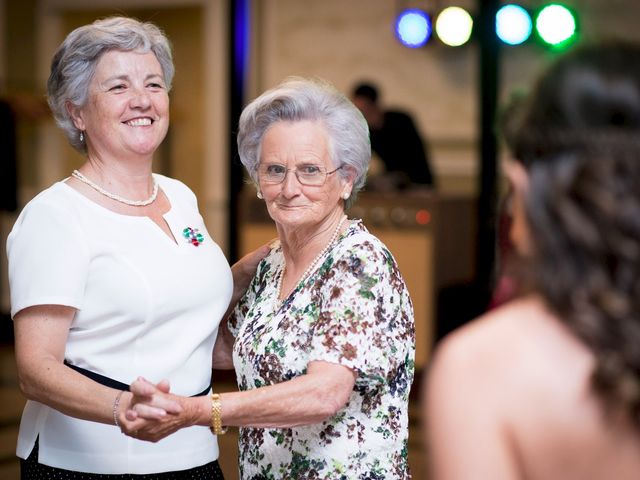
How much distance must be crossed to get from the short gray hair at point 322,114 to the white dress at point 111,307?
1.17 ft

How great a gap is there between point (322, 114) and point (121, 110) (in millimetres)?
465

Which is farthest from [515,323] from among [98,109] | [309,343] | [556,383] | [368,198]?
[368,198]

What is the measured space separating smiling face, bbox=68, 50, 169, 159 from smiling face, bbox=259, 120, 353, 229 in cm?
30

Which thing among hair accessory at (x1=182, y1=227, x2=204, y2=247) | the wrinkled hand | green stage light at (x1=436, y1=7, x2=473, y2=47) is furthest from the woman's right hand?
green stage light at (x1=436, y1=7, x2=473, y2=47)

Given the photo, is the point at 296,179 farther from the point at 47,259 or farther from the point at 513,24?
the point at 513,24

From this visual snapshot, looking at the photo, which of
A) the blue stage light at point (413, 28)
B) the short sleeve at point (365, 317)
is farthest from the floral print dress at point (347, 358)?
the blue stage light at point (413, 28)

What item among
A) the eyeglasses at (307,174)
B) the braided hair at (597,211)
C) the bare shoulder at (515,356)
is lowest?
the bare shoulder at (515,356)

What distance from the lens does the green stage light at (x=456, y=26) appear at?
6.71m

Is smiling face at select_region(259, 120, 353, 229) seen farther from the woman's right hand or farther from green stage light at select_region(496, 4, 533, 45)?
green stage light at select_region(496, 4, 533, 45)

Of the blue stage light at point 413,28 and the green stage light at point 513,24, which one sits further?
the blue stage light at point 413,28

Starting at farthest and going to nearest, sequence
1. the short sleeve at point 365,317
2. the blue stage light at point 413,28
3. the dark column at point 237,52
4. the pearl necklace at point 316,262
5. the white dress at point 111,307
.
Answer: the blue stage light at point 413,28 → the dark column at point 237,52 → the pearl necklace at point 316,262 → the white dress at point 111,307 → the short sleeve at point 365,317

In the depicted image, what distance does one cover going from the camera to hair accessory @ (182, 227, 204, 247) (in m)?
2.33

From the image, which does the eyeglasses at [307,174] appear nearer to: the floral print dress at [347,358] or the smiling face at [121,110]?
the floral print dress at [347,358]

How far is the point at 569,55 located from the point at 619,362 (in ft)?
1.18
